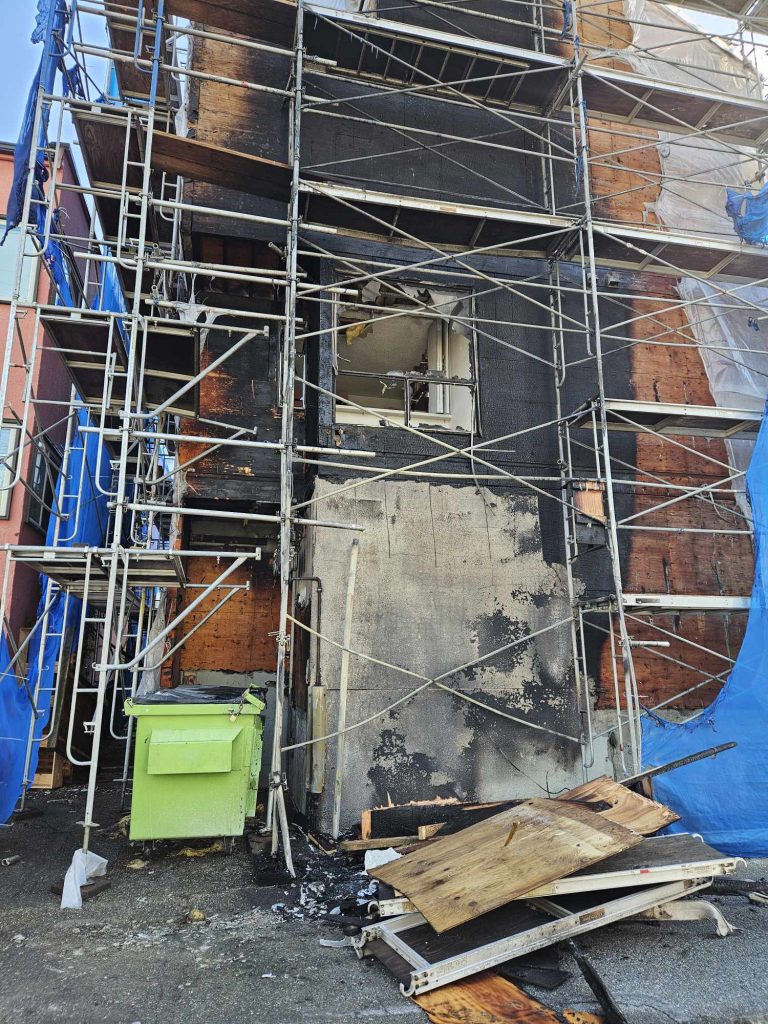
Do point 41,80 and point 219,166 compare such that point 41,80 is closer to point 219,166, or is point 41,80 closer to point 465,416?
point 219,166

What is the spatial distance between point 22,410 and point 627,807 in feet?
33.8

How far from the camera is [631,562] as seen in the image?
876cm

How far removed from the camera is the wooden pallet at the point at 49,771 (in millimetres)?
9844

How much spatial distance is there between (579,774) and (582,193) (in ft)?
24.0

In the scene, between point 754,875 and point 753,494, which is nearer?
point 754,875

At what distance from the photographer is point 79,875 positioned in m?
5.28

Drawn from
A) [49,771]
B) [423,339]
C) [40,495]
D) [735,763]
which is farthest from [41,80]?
[735,763]

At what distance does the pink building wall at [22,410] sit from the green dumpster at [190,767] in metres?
5.35

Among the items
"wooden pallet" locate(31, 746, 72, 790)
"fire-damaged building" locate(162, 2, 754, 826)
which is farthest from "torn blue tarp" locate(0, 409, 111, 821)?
"fire-damaged building" locate(162, 2, 754, 826)

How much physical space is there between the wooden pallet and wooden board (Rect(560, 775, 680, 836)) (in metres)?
7.40

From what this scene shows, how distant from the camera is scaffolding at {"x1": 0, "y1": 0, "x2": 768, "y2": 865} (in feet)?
25.1

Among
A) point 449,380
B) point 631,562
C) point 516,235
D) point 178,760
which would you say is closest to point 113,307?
A: point 449,380

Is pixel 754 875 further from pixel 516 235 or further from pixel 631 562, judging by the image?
pixel 516 235

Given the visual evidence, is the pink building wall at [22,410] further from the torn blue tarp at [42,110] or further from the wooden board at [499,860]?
the wooden board at [499,860]
